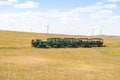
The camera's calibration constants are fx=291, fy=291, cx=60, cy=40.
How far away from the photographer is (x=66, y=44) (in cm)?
7075

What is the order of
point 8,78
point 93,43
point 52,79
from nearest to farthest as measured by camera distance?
1. point 8,78
2. point 52,79
3. point 93,43

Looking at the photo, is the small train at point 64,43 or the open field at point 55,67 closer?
the open field at point 55,67

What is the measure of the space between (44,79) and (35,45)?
4300 cm

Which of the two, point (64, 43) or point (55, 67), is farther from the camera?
point (64, 43)

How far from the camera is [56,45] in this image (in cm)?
6931

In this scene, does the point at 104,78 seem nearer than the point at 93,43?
Yes

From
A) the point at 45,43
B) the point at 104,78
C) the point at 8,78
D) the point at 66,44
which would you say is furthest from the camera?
the point at 66,44

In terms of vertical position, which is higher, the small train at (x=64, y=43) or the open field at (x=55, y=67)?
the small train at (x=64, y=43)

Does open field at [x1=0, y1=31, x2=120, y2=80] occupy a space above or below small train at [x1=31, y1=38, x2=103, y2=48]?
below

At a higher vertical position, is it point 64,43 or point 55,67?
point 64,43

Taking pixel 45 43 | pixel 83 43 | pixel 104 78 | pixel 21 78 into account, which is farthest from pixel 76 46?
pixel 21 78

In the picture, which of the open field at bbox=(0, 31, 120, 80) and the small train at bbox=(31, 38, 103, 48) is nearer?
the open field at bbox=(0, 31, 120, 80)

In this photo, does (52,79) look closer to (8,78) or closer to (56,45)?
(8,78)

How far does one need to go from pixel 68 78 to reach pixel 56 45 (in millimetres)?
44292
